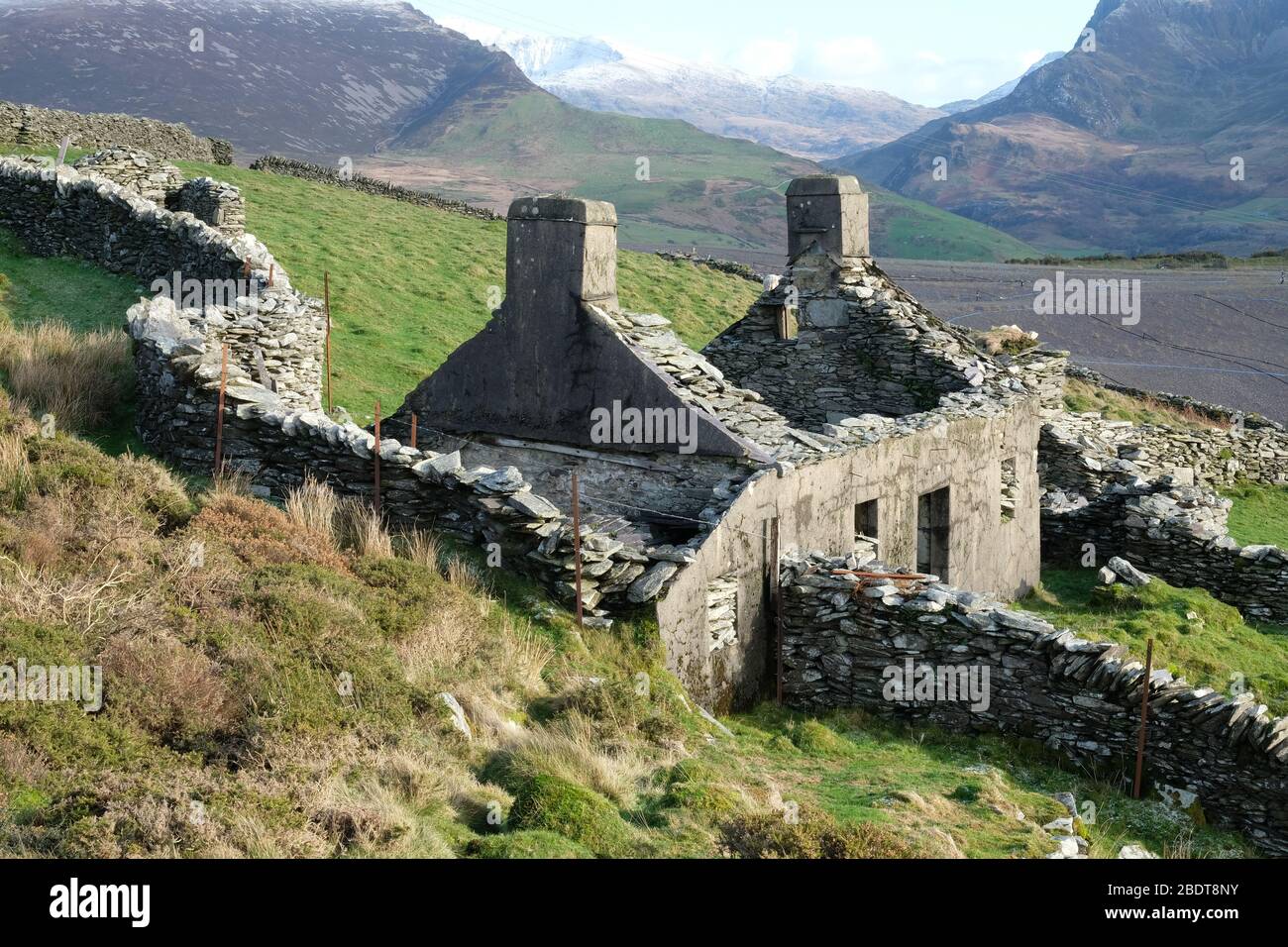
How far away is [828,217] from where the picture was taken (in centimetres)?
1850

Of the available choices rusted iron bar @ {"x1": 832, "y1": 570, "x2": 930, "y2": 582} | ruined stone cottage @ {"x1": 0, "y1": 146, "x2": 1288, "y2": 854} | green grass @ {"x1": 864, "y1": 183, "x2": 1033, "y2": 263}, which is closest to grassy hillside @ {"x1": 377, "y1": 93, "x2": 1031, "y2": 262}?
green grass @ {"x1": 864, "y1": 183, "x2": 1033, "y2": 263}

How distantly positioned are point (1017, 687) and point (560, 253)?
6651 millimetres

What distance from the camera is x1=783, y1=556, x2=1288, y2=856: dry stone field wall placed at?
1023cm

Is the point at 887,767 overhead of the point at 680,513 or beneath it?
beneath

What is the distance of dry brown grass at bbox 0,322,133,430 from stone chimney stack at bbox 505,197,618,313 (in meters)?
4.98

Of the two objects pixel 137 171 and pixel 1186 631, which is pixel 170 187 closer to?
pixel 137 171

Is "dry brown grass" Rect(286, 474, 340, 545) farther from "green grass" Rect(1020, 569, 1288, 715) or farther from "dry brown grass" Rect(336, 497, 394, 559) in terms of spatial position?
"green grass" Rect(1020, 569, 1288, 715)

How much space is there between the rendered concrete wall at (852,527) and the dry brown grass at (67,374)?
724cm

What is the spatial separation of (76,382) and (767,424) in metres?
8.03

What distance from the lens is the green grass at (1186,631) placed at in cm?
1516

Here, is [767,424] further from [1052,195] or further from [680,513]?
[1052,195]

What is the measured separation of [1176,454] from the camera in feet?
96.1
